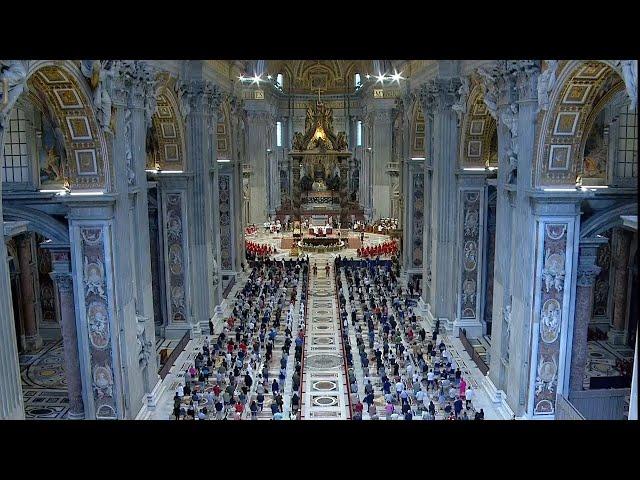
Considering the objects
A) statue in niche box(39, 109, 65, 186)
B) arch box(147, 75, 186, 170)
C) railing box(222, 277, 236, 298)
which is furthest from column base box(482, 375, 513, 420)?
railing box(222, 277, 236, 298)

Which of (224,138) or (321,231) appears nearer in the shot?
(224,138)

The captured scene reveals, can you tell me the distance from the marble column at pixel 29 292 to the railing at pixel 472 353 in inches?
576

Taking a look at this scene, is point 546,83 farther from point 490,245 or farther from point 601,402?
point 490,245

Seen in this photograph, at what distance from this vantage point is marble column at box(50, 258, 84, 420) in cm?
1425

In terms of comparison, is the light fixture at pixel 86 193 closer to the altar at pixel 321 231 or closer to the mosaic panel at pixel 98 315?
the mosaic panel at pixel 98 315

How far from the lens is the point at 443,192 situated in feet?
72.7

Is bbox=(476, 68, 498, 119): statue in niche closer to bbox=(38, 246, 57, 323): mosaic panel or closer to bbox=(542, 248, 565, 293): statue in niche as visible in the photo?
bbox=(542, 248, 565, 293): statue in niche

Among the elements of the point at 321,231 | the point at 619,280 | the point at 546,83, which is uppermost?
the point at 546,83

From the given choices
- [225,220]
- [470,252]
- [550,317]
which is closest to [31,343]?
[225,220]

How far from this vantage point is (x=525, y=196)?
14.2 m

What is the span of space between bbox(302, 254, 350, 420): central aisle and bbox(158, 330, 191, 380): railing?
417 centimetres

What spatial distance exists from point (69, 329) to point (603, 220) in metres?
12.7

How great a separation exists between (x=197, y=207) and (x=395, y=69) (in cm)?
2444
